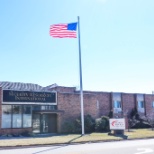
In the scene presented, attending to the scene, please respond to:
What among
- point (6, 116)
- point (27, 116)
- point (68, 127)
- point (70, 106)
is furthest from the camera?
point (70, 106)

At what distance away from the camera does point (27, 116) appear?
99.1 ft

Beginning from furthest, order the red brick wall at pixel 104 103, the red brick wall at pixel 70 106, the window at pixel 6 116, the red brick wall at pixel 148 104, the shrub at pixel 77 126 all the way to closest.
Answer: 1. the red brick wall at pixel 148 104
2. the red brick wall at pixel 104 103
3. the red brick wall at pixel 70 106
4. the shrub at pixel 77 126
5. the window at pixel 6 116

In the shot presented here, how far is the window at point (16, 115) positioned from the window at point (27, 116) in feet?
1.58

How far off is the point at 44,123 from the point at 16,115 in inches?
141

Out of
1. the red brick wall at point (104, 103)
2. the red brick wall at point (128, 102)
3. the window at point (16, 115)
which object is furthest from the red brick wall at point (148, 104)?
the window at point (16, 115)

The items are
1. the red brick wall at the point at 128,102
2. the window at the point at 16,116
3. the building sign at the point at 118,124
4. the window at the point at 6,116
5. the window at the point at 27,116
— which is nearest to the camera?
the building sign at the point at 118,124

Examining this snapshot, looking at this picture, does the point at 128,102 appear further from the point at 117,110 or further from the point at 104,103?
the point at 104,103

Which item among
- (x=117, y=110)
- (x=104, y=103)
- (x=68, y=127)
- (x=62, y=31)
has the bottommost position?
(x=68, y=127)

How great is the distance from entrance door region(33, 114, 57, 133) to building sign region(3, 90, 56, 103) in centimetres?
176

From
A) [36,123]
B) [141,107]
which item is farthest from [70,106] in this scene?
[141,107]

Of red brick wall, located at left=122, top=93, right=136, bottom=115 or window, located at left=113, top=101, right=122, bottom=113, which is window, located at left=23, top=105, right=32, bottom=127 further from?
red brick wall, located at left=122, top=93, right=136, bottom=115

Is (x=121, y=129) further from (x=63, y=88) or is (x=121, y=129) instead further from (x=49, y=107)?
(x=63, y=88)

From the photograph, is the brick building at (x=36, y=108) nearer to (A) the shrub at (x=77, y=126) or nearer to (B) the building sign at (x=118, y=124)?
(A) the shrub at (x=77, y=126)

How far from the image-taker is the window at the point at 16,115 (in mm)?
29320
